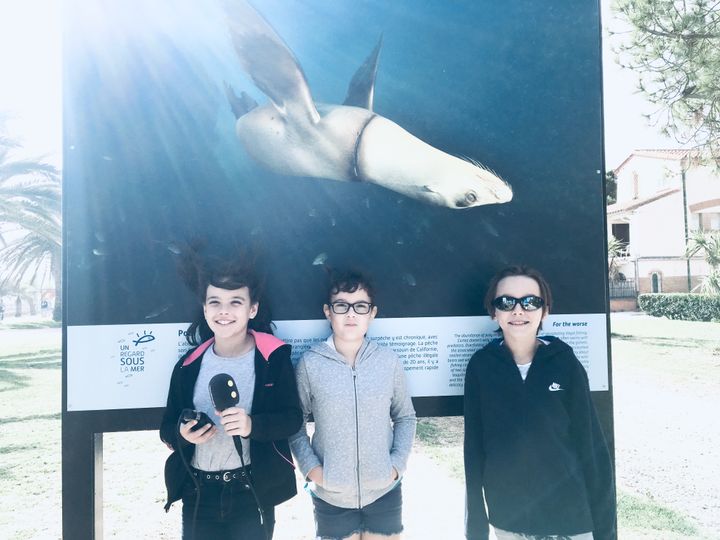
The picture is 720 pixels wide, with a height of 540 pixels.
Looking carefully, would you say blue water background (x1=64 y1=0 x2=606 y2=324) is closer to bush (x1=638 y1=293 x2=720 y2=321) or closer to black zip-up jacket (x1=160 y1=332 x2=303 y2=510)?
black zip-up jacket (x1=160 y1=332 x2=303 y2=510)

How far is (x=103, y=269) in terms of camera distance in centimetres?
301

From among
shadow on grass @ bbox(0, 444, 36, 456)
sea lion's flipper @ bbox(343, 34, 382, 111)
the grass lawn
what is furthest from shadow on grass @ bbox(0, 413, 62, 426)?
sea lion's flipper @ bbox(343, 34, 382, 111)

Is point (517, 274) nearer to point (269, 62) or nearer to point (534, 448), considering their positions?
point (534, 448)

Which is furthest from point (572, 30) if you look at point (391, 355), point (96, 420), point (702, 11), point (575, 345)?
point (702, 11)

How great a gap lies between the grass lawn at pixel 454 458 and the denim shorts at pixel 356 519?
2.16m

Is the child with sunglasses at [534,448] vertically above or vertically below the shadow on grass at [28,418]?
above

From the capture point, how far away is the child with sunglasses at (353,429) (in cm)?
259

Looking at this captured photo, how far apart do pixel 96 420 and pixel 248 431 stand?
1.12m

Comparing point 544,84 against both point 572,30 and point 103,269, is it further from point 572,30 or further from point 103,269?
point 103,269

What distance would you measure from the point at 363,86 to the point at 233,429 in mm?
2048

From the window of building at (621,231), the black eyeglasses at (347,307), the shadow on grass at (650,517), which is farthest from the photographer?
the window of building at (621,231)

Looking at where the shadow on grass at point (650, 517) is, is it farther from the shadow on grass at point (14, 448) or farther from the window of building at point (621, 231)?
the window of building at point (621, 231)

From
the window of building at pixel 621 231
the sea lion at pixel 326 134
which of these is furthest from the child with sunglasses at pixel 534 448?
the window of building at pixel 621 231

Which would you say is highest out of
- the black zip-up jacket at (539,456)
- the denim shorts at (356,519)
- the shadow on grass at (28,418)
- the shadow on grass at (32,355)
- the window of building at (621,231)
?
the window of building at (621,231)
